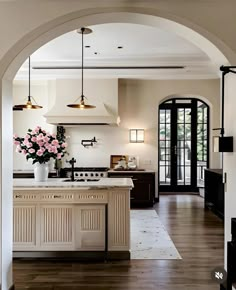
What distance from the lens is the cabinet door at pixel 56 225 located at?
3953 millimetres

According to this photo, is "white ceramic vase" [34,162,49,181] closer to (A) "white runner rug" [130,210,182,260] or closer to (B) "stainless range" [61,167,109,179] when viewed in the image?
(A) "white runner rug" [130,210,182,260]

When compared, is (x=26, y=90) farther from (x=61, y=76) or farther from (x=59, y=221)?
(x=59, y=221)

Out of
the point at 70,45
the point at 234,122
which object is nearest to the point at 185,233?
the point at 234,122

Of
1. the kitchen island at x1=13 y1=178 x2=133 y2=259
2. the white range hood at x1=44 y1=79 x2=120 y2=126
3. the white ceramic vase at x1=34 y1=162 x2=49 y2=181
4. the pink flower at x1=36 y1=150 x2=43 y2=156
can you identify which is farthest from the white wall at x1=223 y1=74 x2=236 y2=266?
the white range hood at x1=44 y1=79 x2=120 y2=126

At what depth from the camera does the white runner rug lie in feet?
13.5

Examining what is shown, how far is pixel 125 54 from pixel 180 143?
4.32m

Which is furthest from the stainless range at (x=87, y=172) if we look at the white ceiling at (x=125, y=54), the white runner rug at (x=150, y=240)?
the white ceiling at (x=125, y=54)

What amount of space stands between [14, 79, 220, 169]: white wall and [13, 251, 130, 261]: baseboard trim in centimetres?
419

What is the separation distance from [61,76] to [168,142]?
4.17m

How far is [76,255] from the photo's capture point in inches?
157

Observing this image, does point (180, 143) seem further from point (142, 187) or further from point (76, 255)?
point (76, 255)

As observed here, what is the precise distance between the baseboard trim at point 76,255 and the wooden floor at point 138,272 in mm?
106

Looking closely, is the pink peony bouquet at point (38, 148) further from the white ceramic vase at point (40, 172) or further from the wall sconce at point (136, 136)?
the wall sconce at point (136, 136)

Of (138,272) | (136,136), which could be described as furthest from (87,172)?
(138,272)
